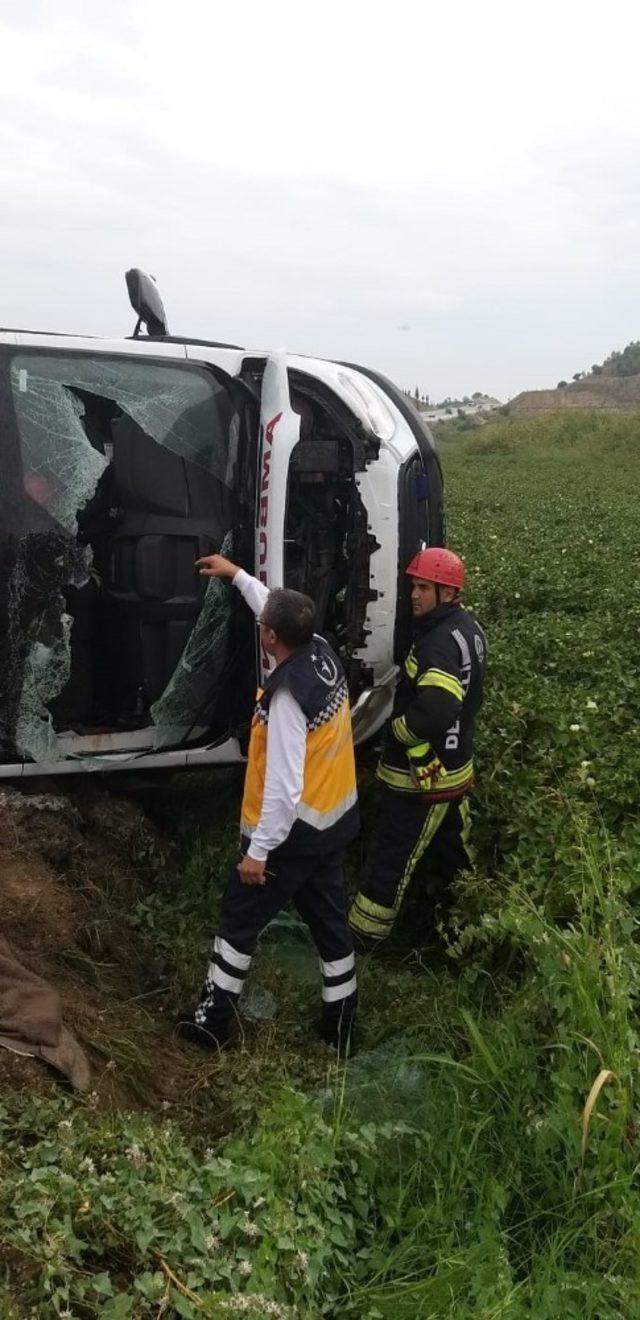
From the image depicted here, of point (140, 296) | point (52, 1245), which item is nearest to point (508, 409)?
point (140, 296)

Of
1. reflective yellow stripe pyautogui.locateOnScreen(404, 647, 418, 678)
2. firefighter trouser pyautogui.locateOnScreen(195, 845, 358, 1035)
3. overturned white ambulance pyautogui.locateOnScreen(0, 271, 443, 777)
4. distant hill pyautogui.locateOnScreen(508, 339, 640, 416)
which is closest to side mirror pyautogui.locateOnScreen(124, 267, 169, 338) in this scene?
overturned white ambulance pyautogui.locateOnScreen(0, 271, 443, 777)

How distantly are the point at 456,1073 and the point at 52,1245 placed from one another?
1317mm

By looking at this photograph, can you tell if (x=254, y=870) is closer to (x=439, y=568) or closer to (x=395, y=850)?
(x=395, y=850)

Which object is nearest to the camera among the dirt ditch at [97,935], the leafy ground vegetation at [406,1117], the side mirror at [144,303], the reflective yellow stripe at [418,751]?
the leafy ground vegetation at [406,1117]

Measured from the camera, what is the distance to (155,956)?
3.73 m

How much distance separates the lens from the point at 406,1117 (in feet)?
9.33

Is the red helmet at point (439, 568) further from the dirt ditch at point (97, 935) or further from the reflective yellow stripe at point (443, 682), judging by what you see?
the dirt ditch at point (97, 935)

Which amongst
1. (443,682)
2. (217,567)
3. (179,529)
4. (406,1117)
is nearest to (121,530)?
(179,529)

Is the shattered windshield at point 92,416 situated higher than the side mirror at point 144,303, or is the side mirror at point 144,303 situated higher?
the side mirror at point 144,303

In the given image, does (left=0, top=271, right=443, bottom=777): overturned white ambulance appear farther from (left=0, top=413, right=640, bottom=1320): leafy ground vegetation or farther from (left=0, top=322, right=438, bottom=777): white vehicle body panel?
(left=0, top=413, right=640, bottom=1320): leafy ground vegetation

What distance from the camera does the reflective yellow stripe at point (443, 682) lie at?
372 centimetres

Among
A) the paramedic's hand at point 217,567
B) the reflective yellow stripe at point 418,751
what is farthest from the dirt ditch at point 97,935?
the reflective yellow stripe at point 418,751

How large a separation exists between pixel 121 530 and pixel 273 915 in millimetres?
1612

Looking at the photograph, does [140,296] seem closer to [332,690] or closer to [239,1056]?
[332,690]
